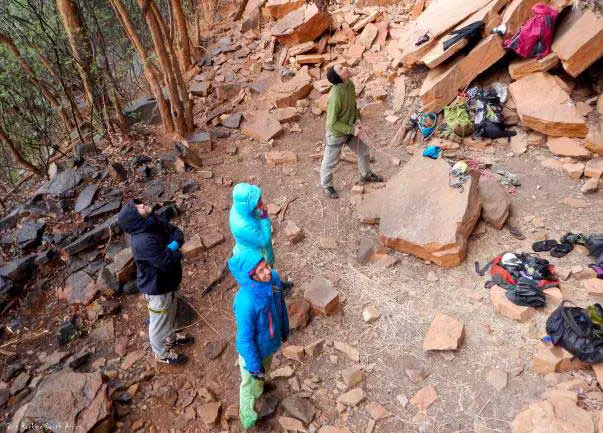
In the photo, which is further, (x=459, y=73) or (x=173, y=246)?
(x=459, y=73)

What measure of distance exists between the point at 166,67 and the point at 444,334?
5.96m

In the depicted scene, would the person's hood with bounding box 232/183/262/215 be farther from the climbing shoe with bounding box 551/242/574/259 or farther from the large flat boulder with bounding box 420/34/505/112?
the large flat boulder with bounding box 420/34/505/112

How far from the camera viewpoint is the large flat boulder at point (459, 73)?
264 inches

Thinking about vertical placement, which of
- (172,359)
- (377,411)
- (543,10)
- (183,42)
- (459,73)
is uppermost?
(543,10)

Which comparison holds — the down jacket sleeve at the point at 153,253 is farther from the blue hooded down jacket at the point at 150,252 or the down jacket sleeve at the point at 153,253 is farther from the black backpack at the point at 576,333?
the black backpack at the point at 576,333

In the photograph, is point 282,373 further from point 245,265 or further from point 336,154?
point 336,154

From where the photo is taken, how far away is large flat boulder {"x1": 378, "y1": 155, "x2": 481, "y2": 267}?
15.6ft

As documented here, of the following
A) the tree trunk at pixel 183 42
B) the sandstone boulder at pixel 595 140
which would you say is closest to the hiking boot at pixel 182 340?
the sandstone boulder at pixel 595 140

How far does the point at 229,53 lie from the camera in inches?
404

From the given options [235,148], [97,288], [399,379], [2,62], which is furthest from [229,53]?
[399,379]

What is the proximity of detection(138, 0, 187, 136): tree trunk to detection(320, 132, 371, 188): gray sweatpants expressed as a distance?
300 cm

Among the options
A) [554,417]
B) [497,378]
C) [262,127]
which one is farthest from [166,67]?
[554,417]

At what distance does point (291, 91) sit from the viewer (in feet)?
27.5

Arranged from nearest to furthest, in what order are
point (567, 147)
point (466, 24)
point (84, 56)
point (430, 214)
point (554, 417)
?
point (554, 417), point (430, 214), point (567, 147), point (466, 24), point (84, 56)
